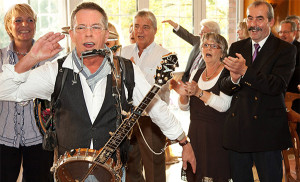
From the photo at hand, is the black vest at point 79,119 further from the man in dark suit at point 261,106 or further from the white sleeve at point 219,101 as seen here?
the white sleeve at point 219,101

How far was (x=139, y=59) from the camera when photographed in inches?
169

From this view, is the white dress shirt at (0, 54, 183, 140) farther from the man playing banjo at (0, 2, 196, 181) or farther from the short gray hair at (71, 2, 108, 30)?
the short gray hair at (71, 2, 108, 30)

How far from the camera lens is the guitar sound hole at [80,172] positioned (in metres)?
2.13

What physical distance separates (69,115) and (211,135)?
1.52 meters

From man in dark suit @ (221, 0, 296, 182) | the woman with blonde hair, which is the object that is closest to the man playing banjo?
the woman with blonde hair

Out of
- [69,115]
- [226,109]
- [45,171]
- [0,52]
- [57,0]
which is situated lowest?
[45,171]

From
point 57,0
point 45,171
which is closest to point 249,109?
point 45,171

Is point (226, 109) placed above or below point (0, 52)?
below

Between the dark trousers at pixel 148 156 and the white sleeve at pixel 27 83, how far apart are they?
1.89 meters

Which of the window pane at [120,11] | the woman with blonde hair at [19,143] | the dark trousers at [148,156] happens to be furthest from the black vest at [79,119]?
the window pane at [120,11]

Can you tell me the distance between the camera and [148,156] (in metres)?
4.09

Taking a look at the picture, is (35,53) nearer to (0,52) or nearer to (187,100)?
(0,52)

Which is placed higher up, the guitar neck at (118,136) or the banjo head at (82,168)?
the guitar neck at (118,136)

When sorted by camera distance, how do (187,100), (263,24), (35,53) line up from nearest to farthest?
(35,53) → (263,24) → (187,100)
